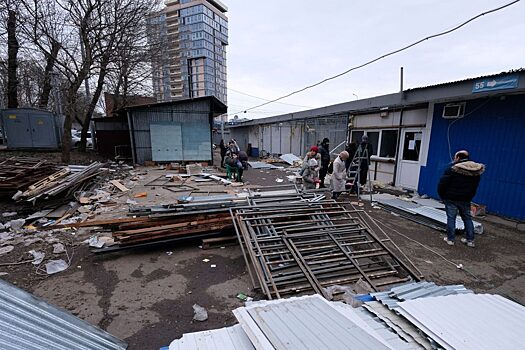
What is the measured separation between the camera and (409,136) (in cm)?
869

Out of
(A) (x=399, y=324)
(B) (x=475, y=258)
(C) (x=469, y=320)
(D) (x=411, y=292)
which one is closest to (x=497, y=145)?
(B) (x=475, y=258)

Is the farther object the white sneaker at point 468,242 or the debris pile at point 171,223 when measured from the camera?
the white sneaker at point 468,242

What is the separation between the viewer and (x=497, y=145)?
243 inches

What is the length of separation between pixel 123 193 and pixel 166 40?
11.9 metres

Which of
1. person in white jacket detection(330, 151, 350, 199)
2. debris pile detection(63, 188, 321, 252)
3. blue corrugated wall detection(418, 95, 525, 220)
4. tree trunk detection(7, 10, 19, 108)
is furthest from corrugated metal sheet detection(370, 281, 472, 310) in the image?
tree trunk detection(7, 10, 19, 108)

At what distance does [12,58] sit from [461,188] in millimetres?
17388

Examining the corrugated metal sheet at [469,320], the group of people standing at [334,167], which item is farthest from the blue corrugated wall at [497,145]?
the corrugated metal sheet at [469,320]

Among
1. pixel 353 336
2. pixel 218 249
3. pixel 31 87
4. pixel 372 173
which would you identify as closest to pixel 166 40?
pixel 31 87

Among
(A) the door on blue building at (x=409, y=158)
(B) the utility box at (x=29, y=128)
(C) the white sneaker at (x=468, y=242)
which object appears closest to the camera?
(C) the white sneaker at (x=468, y=242)

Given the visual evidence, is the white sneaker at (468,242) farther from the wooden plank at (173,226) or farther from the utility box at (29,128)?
the utility box at (29,128)

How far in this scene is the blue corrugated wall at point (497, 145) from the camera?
5766mm

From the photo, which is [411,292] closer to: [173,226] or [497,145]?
[173,226]

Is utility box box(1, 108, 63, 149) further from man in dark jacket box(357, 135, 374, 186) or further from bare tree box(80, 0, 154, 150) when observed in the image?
man in dark jacket box(357, 135, 374, 186)

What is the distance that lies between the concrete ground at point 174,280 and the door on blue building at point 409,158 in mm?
3749
